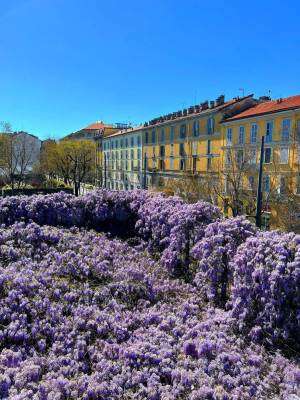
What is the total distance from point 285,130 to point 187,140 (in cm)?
1628

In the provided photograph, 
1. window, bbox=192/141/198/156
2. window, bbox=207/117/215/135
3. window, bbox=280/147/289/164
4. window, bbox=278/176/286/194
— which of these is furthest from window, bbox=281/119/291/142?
window, bbox=192/141/198/156

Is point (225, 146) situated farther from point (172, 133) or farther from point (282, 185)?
point (172, 133)

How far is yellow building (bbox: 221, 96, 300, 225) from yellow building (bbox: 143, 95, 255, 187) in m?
2.41

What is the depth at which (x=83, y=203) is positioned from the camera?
29.9 ft

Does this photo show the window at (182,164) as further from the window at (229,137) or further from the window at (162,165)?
the window at (229,137)

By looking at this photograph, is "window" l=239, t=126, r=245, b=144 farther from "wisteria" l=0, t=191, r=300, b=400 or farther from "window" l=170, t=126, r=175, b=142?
"wisteria" l=0, t=191, r=300, b=400

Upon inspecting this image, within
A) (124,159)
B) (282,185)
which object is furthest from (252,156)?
(124,159)

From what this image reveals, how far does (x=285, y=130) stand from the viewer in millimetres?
29875

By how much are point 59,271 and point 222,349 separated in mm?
3014

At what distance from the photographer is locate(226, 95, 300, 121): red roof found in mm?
29344

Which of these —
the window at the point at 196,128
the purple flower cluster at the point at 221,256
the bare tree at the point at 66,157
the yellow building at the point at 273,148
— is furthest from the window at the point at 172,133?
the purple flower cluster at the point at 221,256

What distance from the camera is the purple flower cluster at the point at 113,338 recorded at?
3541mm

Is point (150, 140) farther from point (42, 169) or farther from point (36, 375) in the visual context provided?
point (36, 375)

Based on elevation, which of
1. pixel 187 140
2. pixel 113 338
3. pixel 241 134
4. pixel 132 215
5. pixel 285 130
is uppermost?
pixel 187 140
